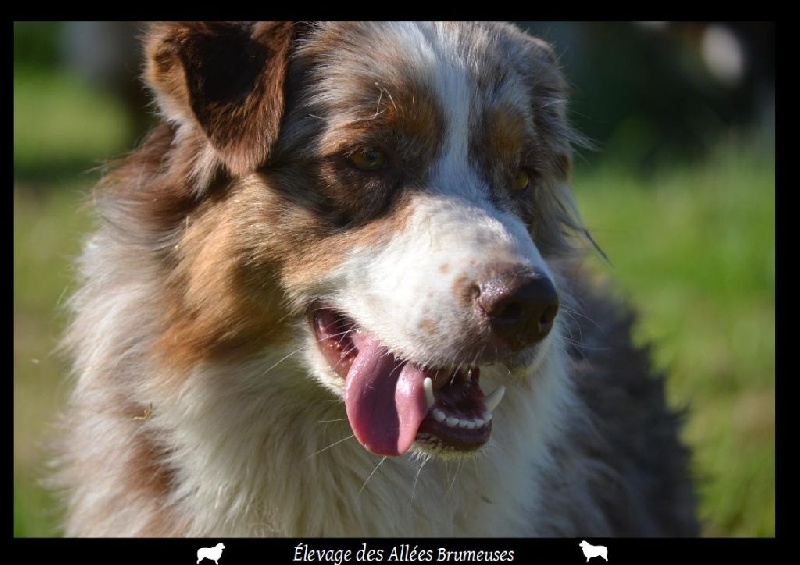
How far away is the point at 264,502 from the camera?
12.2ft

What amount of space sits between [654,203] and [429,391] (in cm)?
569

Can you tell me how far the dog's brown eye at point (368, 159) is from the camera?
11.5 ft

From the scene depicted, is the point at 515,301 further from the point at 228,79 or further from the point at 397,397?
the point at 228,79

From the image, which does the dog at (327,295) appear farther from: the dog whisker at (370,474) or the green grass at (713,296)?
the green grass at (713,296)

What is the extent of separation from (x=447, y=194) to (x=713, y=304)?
14.1 feet

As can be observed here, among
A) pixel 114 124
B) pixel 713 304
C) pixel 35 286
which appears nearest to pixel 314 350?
pixel 713 304

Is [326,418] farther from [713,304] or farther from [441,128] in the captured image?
[713,304]
